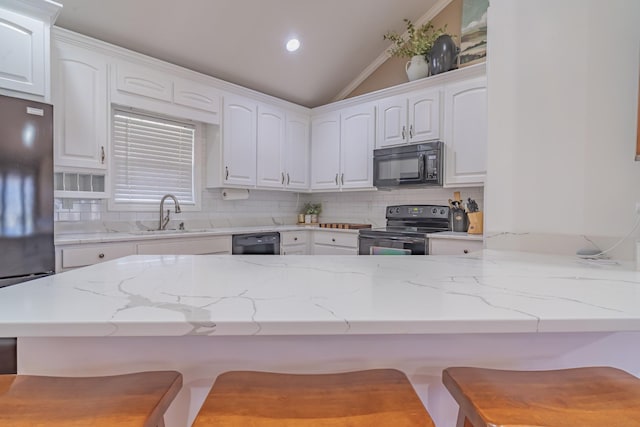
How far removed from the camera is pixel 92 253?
7.59 feet

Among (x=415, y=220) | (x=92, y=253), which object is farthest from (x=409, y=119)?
(x=92, y=253)

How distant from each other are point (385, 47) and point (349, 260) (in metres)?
3.37

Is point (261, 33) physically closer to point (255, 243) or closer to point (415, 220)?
point (255, 243)

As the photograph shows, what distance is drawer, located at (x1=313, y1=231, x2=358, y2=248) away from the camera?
3572mm

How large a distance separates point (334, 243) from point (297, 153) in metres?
1.18

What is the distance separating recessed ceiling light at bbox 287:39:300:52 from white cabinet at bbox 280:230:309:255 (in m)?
1.87

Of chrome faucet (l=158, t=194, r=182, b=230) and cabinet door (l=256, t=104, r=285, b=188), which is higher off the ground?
cabinet door (l=256, t=104, r=285, b=188)

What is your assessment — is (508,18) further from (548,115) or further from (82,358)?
(82,358)

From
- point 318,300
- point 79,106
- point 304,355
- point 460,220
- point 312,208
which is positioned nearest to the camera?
point 318,300

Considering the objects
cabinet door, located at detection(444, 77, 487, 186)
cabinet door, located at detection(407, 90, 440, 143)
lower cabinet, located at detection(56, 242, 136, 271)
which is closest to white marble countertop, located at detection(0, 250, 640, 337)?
lower cabinet, located at detection(56, 242, 136, 271)

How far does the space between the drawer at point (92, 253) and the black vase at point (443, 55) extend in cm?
305

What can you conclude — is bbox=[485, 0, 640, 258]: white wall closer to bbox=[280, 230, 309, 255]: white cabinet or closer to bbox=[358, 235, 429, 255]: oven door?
bbox=[358, 235, 429, 255]: oven door

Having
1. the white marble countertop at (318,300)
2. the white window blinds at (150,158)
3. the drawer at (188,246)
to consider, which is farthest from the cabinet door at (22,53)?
the white marble countertop at (318,300)

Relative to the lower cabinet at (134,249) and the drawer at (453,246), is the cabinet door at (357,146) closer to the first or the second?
the drawer at (453,246)
